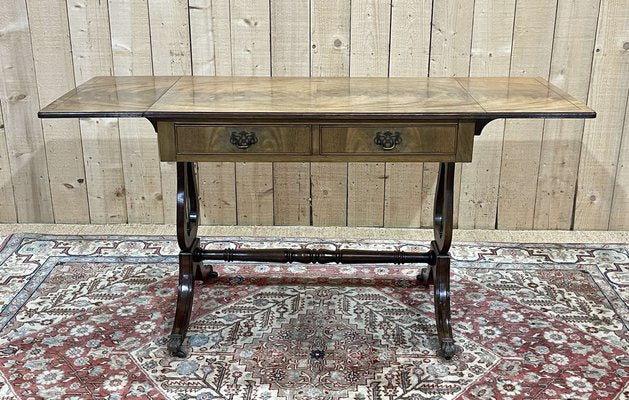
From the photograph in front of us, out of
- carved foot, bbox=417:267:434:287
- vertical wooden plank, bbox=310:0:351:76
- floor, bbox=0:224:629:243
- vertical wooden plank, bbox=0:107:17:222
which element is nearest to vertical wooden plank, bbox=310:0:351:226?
vertical wooden plank, bbox=310:0:351:76

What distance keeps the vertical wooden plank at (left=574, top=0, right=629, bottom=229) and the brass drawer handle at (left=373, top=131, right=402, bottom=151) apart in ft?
4.54

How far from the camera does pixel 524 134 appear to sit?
3.12 metres

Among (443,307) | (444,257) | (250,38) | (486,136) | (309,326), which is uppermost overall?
(250,38)

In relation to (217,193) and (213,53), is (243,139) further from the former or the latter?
(217,193)

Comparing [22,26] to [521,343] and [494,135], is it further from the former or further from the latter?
[521,343]

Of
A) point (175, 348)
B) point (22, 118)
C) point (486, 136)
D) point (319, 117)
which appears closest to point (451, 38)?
point (486, 136)

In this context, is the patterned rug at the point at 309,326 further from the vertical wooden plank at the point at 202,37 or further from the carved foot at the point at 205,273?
the vertical wooden plank at the point at 202,37

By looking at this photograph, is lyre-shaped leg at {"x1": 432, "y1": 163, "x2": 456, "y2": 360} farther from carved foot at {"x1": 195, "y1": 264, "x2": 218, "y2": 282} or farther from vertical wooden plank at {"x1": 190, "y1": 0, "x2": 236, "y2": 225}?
vertical wooden plank at {"x1": 190, "y1": 0, "x2": 236, "y2": 225}

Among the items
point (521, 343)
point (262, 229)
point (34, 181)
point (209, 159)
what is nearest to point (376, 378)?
point (521, 343)

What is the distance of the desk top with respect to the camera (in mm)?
2016

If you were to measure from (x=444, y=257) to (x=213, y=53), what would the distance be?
1.36 meters

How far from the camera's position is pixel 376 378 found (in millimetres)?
2166

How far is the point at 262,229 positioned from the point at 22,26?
1354 mm

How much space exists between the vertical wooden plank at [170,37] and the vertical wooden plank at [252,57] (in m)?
0.20
